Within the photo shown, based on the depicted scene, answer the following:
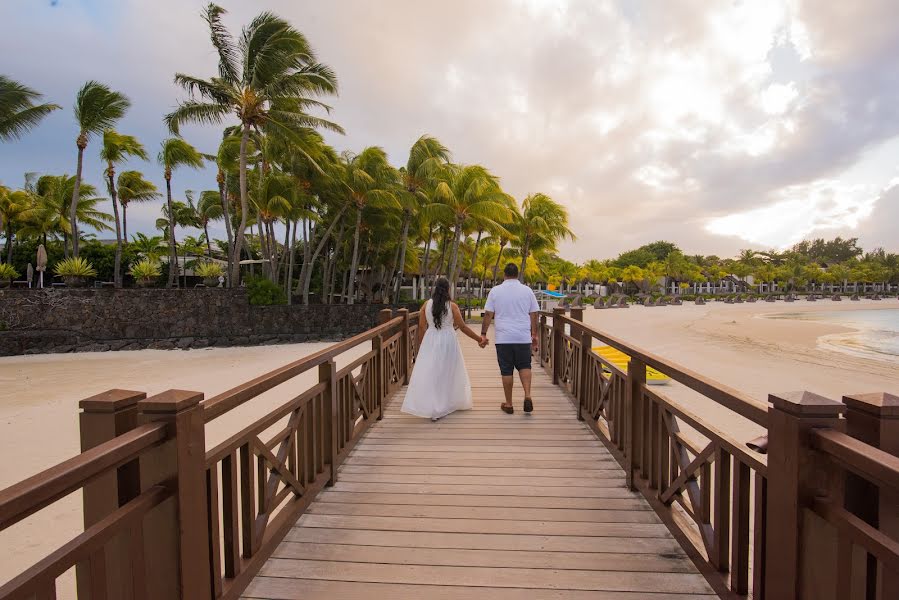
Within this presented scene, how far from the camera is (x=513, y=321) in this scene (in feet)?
15.9

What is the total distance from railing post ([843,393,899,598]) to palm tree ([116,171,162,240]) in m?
35.5

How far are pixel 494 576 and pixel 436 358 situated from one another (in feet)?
8.64

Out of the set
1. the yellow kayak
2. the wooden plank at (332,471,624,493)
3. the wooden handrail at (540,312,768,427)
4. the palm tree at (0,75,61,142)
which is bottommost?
the yellow kayak

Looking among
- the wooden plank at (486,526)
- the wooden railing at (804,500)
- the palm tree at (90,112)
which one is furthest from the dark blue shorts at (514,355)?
the palm tree at (90,112)

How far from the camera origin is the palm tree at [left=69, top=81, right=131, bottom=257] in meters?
19.3

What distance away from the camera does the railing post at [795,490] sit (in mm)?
1502

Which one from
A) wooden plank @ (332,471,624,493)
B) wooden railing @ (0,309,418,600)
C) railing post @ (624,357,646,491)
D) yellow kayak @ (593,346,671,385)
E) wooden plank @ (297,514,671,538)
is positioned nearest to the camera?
wooden railing @ (0,309,418,600)

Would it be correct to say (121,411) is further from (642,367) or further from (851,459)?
(642,367)

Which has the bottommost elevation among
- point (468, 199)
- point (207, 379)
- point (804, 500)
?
point (207, 379)

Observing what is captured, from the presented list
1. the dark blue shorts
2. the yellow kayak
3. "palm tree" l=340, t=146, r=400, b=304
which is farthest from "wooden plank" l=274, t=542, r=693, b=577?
"palm tree" l=340, t=146, r=400, b=304

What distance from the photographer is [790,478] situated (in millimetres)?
1562

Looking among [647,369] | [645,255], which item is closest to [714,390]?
[647,369]

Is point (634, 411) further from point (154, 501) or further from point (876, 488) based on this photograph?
point (154, 501)

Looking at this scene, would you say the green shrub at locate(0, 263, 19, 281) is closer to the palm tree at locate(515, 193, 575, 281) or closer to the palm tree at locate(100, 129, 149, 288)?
the palm tree at locate(100, 129, 149, 288)
